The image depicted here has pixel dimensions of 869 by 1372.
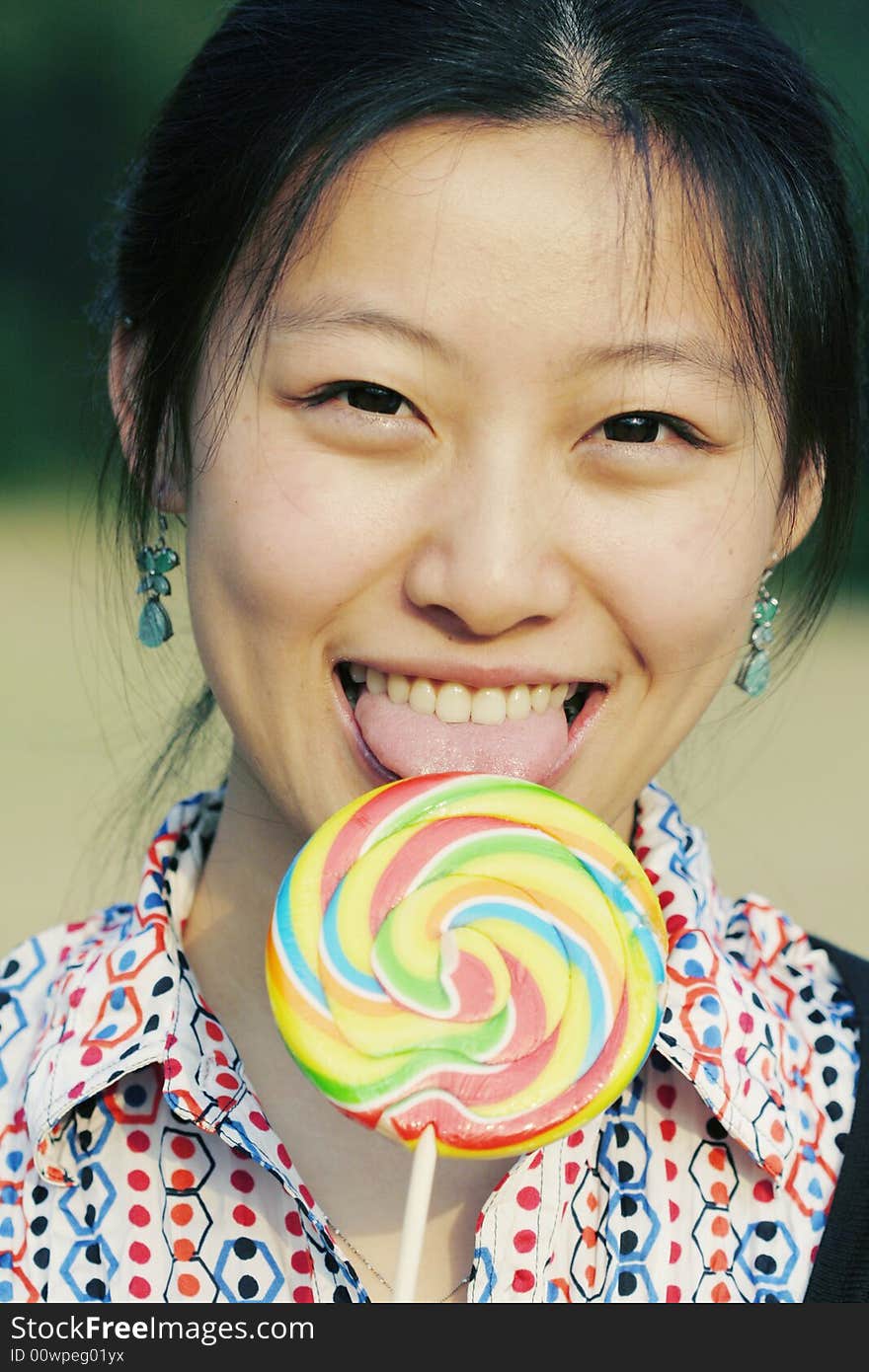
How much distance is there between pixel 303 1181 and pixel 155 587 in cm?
86

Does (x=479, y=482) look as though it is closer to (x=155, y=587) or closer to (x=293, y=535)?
(x=293, y=535)

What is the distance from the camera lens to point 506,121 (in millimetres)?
1961

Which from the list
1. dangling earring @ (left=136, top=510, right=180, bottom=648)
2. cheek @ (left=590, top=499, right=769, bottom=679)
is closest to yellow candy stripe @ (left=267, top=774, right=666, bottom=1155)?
cheek @ (left=590, top=499, right=769, bottom=679)

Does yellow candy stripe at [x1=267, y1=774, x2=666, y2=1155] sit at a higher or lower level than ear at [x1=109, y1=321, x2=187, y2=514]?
lower

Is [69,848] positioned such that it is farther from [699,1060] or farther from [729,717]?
[699,1060]

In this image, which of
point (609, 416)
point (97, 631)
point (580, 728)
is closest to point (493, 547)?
point (609, 416)

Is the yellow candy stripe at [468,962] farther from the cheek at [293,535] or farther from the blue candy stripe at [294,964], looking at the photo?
the cheek at [293,535]

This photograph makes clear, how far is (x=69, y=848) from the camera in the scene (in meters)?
6.89

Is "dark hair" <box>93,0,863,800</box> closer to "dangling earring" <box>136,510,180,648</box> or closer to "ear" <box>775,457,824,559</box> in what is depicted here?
"ear" <box>775,457,824,559</box>

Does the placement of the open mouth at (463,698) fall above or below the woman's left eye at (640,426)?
below

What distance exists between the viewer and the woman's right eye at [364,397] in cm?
197

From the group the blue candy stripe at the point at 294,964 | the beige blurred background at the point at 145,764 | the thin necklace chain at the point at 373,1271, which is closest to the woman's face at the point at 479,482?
the blue candy stripe at the point at 294,964

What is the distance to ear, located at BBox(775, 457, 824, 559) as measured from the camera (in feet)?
7.48

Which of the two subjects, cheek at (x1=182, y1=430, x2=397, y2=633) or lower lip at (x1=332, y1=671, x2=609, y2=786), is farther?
lower lip at (x1=332, y1=671, x2=609, y2=786)
